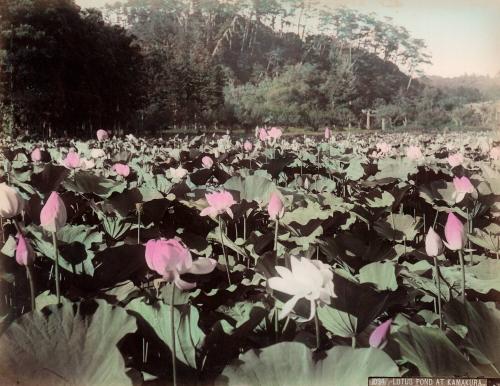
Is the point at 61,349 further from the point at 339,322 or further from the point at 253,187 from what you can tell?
the point at 253,187

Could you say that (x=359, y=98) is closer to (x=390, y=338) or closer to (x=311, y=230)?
(x=311, y=230)

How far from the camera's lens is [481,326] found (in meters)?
0.61

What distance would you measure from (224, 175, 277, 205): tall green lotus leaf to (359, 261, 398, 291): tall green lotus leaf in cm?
64

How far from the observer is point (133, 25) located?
2.18 meters

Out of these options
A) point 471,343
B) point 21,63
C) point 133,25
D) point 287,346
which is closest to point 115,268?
point 287,346

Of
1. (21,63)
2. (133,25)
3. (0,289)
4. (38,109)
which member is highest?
(133,25)

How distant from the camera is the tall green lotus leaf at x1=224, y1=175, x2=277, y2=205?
1.42 metres

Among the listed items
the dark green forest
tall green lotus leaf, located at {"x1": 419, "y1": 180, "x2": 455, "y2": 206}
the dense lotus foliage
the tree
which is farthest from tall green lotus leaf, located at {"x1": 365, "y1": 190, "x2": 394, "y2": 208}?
the tree

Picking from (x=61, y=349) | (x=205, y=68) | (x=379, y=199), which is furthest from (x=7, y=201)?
(x=205, y=68)

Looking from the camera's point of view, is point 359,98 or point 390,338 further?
point 359,98

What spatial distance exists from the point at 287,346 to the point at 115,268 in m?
0.37

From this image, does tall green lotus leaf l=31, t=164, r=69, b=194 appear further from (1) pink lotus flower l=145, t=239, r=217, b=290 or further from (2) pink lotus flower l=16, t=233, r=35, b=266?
(1) pink lotus flower l=145, t=239, r=217, b=290

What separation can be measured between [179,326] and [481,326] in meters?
0.35

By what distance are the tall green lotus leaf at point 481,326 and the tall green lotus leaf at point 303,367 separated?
6.6 inches
